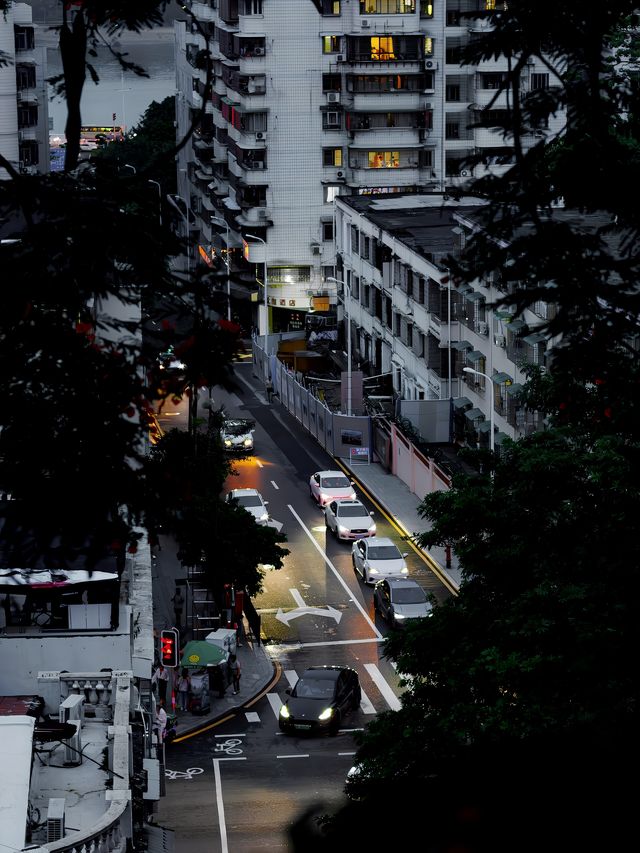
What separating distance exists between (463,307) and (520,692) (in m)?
50.1

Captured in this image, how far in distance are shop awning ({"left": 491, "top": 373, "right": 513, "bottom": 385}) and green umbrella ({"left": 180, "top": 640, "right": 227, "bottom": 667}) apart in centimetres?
2263

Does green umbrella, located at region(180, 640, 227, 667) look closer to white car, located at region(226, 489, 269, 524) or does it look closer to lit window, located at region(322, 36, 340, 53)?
white car, located at region(226, 489, 269, 524)

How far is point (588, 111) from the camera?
12141mm

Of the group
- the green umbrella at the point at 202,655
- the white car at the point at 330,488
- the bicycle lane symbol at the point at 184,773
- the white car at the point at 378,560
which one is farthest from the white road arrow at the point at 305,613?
the bicycle lane symbol at the point at 184,773

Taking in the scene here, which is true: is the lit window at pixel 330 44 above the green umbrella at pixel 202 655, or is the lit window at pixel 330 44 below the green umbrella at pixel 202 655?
above

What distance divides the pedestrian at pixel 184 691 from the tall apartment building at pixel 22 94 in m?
58.4

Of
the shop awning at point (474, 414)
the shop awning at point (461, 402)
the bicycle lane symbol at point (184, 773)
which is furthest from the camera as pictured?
the shop awning at point (461, 402)

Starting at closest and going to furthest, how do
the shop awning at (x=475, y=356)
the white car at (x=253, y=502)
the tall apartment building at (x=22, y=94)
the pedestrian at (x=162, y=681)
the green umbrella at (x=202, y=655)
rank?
the pedestrian at (x=162, y=681)
the green umbrella at (x=202, y=655)
the white car at (x=253, y=502)
the shop awning at (x=475, y=356)
the tall apartment building at (x=22, y=94)

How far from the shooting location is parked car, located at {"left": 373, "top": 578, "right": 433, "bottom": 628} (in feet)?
162

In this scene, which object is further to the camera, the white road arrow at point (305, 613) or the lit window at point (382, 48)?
the lit window at point (382, 48)

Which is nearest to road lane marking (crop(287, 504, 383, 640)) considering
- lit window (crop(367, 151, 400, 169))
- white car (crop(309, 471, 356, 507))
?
white car (crop(309, 471, 356, 507))

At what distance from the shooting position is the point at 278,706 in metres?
44.9

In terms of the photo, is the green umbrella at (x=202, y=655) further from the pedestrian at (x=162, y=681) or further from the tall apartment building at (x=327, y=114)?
the tall apartment building at (x=327, y=114)

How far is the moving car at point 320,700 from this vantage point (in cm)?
4222
